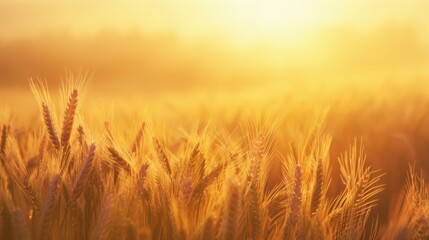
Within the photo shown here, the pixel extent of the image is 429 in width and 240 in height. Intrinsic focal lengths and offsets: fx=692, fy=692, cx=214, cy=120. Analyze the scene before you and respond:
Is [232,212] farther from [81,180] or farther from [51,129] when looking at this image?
[51,129]

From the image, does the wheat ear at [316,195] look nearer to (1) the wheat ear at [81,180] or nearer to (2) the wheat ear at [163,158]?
(2) the wheat ear at [163,158]

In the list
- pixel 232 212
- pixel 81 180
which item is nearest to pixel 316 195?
pixel 232 212

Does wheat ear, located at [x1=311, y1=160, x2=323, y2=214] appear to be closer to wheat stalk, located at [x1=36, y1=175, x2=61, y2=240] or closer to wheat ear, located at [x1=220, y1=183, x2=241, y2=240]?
wheat ear, located at [x1=220, y1=183, x2=241, y2=240]

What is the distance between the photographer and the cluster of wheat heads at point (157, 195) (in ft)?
3.72

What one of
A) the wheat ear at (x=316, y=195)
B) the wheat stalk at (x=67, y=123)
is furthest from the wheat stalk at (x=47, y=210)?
the wheat ear at (x=316, y=195)

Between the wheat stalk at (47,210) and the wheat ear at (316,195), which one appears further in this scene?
the wheat ear at (316,195)

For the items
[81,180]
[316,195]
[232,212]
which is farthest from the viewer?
[316,195]

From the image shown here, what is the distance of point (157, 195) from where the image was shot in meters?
1.29

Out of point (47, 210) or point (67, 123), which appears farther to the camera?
point (67, 123)

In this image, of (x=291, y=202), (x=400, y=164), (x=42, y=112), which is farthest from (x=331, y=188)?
(x=42, y=112)

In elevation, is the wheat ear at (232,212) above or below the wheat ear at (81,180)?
below

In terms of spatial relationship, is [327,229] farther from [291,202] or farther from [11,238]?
[11,238]

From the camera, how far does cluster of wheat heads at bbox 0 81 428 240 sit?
3.72ft

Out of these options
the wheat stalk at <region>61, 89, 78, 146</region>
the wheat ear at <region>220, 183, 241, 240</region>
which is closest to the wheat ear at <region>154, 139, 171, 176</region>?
the wheat stalk at <region>61, 89, 78, 146</region>
